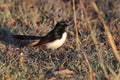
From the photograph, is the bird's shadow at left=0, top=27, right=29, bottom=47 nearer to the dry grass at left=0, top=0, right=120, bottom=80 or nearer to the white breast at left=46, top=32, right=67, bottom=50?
the dry grass at left=0, top=0, right=120, bottom=80

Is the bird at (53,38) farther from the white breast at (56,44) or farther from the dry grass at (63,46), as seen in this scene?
the dry grass at (63,46)

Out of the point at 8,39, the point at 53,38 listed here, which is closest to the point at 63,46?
the point at 53,38

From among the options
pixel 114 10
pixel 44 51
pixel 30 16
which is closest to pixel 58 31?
pixel 44 51

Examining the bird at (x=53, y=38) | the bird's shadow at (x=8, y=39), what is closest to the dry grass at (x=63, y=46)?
the bird's shadow at (x=8, y=39)

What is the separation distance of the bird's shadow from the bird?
0.10 meters

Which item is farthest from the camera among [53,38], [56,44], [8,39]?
[8,39]

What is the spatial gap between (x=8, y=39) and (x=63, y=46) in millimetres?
1038

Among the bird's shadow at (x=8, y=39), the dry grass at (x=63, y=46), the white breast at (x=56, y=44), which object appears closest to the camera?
the dry grass at (x=63, y=46)

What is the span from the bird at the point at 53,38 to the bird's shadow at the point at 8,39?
0.10m

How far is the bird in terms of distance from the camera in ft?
24.6

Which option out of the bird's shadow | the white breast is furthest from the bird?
the bird's shadow

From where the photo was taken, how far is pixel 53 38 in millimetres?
7621

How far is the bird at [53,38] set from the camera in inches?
295

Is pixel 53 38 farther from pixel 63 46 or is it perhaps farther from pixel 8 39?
pixel 8 39
